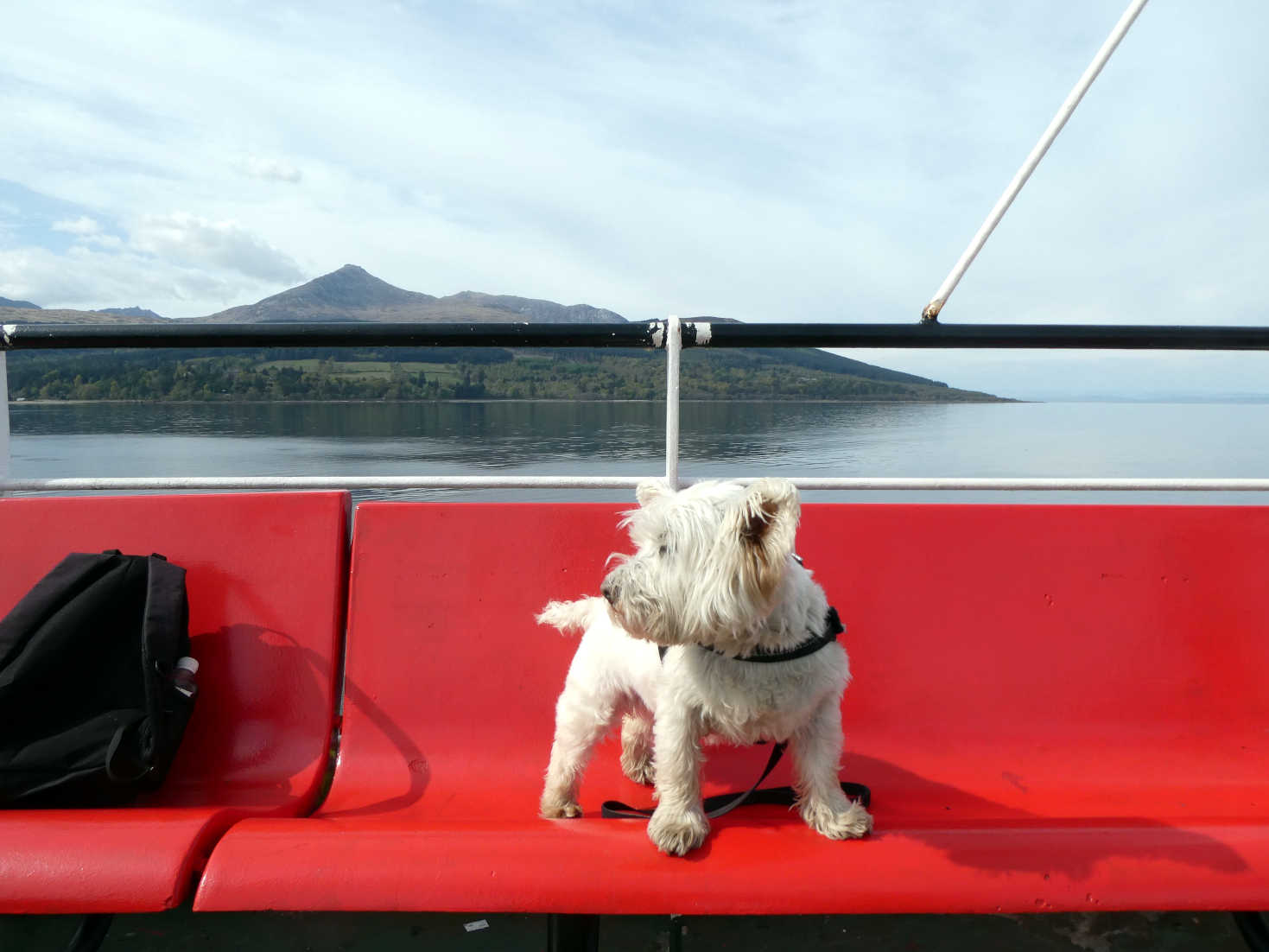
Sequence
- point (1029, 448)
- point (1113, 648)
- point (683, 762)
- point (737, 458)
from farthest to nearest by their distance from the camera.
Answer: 1. point (1029, 448)
2. point (737, 458)
3. point (1113, 648)
4. point (683, 762)

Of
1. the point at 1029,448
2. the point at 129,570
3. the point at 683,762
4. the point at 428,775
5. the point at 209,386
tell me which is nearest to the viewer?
the point at 683,762

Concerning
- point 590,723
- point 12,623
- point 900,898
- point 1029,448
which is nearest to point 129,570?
point 12,623

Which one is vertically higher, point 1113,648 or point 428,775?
point 1113,648

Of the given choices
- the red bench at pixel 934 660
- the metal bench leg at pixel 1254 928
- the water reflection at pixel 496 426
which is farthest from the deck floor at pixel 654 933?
the water reflection at pixel 496 426

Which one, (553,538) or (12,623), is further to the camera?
(553,538)

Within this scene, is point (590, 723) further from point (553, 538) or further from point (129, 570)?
point (129, 570)

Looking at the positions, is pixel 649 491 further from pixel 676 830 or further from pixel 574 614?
pixel 676 830

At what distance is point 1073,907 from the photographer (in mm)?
1552

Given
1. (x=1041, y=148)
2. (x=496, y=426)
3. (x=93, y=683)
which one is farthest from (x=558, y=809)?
(x=496, y=426)

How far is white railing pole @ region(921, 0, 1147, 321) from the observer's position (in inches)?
97.6

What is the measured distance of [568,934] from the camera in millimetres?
1707

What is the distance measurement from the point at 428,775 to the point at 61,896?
977 mm

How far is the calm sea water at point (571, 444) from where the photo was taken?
6871 millimetres

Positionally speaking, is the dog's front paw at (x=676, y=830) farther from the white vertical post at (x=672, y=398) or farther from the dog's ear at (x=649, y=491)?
the white vertical post at (x=672, y=398)
